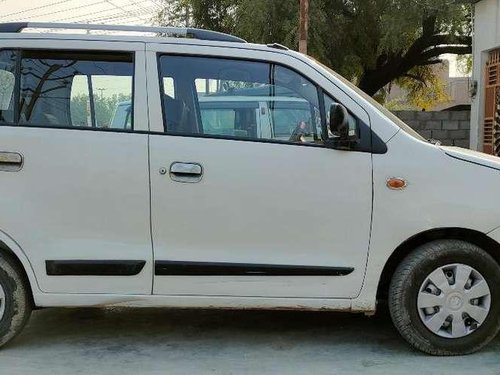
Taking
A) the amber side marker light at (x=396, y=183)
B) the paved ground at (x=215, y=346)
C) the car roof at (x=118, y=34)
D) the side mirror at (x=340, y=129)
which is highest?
the car roof at (x=118, y=34)

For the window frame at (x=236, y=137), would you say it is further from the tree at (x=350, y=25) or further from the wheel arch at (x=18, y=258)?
the tree at (x=350, y=25)

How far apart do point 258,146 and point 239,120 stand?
0.70 feet

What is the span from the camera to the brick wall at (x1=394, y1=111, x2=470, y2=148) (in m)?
15.8

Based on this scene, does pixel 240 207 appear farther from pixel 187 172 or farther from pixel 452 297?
pixel 452 297

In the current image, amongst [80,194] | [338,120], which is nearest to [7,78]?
[80,194]

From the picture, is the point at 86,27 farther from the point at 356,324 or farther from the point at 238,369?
the point at 356,324

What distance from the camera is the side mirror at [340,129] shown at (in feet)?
12.4

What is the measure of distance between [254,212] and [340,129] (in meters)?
0.71

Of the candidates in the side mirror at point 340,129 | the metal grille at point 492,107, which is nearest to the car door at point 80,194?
the side mirror at point 340,129

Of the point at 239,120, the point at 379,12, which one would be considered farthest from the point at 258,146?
the point at 379,12

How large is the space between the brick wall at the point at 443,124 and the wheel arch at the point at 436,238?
12.2 metres

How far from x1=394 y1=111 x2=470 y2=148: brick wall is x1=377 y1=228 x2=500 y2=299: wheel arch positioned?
1215 centimetres

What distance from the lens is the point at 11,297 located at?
3943 mm

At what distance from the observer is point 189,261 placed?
3859 mm
